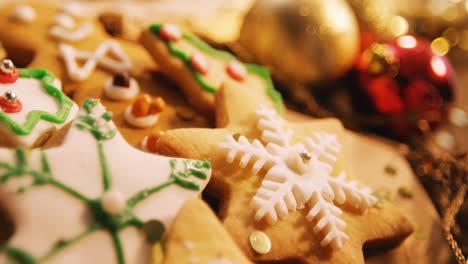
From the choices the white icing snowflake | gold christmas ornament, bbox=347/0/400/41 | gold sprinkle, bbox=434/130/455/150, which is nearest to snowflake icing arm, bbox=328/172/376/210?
the white icing snowflake

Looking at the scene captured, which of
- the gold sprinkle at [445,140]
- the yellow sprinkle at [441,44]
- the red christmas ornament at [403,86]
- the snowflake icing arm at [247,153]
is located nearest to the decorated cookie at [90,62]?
the snowflake icing arm at [247,153]

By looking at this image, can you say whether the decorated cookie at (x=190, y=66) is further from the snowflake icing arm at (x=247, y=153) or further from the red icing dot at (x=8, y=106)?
the red icing dot at (x=8, y=106)

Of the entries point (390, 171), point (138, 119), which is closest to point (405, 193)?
point (390, 171)

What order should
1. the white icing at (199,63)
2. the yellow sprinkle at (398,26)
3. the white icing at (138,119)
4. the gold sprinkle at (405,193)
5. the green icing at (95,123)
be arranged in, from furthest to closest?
the yellow sprinkle at (398,26), the gold sprinkle at (405,193), the white icing at (199,63), the white icing at (138,119), the green icing at (95,123)

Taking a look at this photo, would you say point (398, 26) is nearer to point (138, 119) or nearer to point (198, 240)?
point (138, 119)

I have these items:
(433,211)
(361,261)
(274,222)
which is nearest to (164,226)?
(274,222)
